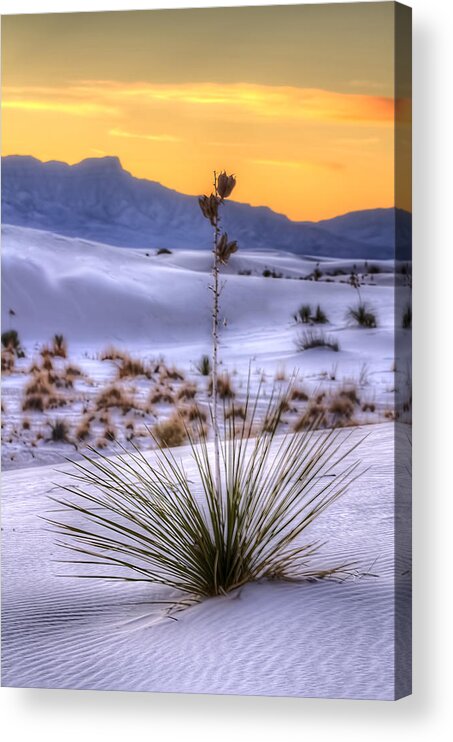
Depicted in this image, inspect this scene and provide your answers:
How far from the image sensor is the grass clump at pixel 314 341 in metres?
6.96

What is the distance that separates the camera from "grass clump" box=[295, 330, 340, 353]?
6965 mm

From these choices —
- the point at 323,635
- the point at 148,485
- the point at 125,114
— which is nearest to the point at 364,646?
the point at 323,635

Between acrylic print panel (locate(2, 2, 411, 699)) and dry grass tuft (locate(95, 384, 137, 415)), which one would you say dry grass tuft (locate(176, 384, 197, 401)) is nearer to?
acrylic print panel (locate(2, 2, 411, 699))

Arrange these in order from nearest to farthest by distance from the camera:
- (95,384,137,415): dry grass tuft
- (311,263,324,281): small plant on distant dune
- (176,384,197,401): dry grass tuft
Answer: (311,263,324,281): small plant on distant dune → (176,384,197,401): dry grass tuft → (95,384,137,415): dry grass tuft

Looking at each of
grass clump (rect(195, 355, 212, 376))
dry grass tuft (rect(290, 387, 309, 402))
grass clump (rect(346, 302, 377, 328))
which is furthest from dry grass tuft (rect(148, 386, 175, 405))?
grass clump (rect(346, 302, 377, 328))

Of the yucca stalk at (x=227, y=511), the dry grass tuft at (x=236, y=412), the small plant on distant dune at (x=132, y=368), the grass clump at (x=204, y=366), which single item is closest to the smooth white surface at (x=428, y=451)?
the yucca stalk at (x=227, y=511)

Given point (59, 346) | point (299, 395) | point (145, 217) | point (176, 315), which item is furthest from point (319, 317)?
point (59, 346)

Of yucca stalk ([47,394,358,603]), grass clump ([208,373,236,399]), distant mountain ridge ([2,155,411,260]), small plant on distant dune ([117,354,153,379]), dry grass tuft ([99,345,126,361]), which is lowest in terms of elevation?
yucca stalk ([47,394,358,603])

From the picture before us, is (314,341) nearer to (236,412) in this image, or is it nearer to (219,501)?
(236,412)

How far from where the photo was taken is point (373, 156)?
22.6 ft

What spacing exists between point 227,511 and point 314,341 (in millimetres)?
761

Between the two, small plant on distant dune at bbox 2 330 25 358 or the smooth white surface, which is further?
small plant on distant dune at bbox 2 330 25 358

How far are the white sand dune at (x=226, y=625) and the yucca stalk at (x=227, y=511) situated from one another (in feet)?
0.20

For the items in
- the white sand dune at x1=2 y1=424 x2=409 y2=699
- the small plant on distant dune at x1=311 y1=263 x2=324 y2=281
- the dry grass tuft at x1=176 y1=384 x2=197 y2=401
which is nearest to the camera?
the white sand dune at x1=2 y1=424 x2=409 y2=699
